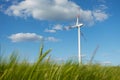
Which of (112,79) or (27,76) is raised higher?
(27,76)

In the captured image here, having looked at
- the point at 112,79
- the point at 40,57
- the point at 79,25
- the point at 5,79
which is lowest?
the point at 112,79

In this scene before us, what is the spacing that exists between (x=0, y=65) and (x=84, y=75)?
2.15 metres

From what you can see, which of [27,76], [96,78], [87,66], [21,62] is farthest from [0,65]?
[87,66]

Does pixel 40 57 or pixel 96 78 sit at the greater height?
pixel 40 57

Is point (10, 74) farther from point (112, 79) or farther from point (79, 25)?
point (79, 25)

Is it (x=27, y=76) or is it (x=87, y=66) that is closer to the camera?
(x=27, y=76)

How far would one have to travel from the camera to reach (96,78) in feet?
20.8

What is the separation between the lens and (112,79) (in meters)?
7.38

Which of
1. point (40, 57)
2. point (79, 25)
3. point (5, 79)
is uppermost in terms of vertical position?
point (79, 25)

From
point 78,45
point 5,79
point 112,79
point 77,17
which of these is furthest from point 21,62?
point 77,17

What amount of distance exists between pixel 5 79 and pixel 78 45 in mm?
24886

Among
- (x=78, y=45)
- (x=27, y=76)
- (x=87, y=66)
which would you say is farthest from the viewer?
(x=78, y=45)

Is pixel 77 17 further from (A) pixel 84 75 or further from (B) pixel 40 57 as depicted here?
(B) pixel 40 57

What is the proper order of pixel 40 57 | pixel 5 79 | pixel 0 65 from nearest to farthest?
pixel 40 57, pixel 5 79, pixel 0 65
